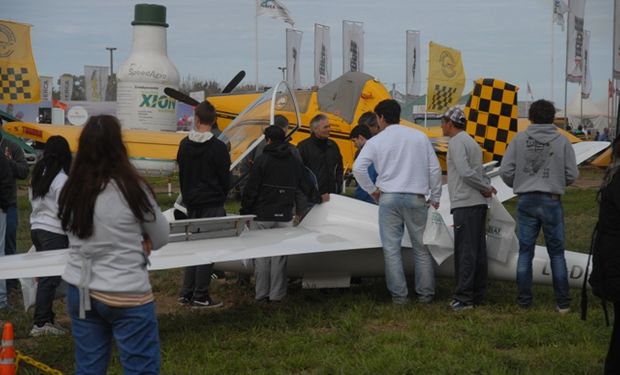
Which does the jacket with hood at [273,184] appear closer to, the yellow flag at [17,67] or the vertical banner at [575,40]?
the yellow flag at [17,67]

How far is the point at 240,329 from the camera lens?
244 inches

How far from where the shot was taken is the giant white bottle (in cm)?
2867

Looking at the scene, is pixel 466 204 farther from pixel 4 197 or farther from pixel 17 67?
pixel 17 67

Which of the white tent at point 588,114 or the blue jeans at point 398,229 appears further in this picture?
the white tent at point 588,114

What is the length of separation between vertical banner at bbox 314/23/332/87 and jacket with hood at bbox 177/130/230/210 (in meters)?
29.4

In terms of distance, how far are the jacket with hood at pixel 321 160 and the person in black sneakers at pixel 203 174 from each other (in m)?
1.36

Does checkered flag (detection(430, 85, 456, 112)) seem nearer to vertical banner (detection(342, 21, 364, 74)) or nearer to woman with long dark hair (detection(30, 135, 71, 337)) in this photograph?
vertical banner (detection(342, 21, 364, 74))

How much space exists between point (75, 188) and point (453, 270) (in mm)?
4565

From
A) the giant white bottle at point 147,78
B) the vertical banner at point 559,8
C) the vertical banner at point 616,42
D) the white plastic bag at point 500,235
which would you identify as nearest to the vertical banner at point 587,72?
the vertical banner at point 559,8

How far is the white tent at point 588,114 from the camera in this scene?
56.8 m

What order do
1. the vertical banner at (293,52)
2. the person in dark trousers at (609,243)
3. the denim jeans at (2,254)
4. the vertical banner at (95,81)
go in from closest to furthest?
the person in dark trousers at (609,243), the denim jeans at (2,254), the vertical banner at (293,52), the vertical banner at (95,81)

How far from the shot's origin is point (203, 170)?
6.95 m

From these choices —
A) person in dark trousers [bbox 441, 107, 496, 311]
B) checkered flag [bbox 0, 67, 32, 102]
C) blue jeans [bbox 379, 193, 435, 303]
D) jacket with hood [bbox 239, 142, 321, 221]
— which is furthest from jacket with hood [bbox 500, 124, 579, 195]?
checkered flag [bbox 0, 67, 32, 102]

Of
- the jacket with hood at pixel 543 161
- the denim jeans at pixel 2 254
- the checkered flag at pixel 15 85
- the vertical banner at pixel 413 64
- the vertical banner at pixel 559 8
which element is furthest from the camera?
the vertical banner at pixel 413 64
